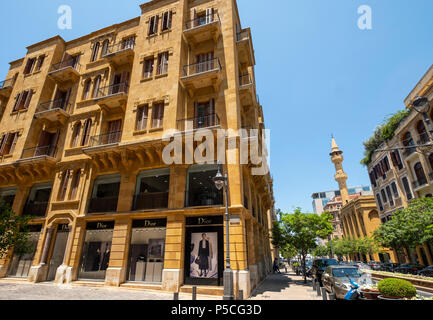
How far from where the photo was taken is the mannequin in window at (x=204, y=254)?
42.1ft

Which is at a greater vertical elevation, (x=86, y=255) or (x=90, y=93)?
(x=90, y=93)

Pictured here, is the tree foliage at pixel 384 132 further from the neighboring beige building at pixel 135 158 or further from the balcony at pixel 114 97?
the balcony at pixel 114 97

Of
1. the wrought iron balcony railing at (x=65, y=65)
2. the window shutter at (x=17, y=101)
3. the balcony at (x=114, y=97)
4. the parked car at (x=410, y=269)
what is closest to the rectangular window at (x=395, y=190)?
the parked car at (x=410, y=269)

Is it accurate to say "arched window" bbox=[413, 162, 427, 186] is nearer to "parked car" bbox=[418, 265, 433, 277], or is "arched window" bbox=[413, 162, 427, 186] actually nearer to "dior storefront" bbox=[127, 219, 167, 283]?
"parked car" bbox=[418, 265, 433, 277]

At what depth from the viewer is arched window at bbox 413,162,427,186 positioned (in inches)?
1101

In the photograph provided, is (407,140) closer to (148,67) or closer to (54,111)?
(148,67)

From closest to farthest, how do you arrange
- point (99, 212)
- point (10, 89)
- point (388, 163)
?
point (99, 212) → point (10, 89) → point (388, 163)

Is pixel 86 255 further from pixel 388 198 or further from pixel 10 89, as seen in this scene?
pixel 388 198

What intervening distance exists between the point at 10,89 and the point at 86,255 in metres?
22.2

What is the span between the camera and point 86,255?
15.6m

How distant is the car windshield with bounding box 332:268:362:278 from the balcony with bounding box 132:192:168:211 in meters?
10.8

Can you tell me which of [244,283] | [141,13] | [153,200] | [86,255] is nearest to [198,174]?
[153,200]

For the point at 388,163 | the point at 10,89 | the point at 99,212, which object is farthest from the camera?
the point at 388,163

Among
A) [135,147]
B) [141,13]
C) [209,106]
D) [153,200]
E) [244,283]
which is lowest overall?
[244,283]
